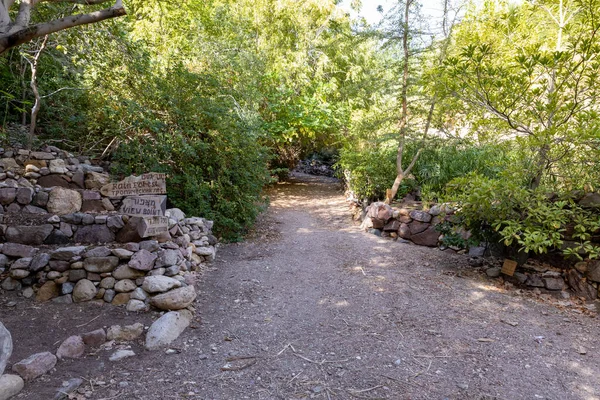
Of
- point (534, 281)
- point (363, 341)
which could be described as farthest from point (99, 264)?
point (534, 281)

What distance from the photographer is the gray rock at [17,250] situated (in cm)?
326

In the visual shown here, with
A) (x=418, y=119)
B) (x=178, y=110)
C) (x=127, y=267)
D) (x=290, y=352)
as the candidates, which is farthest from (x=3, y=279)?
(x=418, y=119)

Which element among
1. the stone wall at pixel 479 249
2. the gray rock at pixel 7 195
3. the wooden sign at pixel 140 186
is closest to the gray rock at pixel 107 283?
the wooden sign at pixel 140 186

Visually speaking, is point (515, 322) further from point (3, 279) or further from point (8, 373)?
point (3, 279)

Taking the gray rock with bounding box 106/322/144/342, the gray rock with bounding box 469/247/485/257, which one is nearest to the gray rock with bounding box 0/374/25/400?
the gray rock with bounding box 106/322/144/342

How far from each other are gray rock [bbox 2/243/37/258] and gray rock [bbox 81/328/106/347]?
122 cm

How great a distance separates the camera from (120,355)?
253 cm

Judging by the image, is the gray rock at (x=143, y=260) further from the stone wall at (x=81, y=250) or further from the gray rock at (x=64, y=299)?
the gray rock at (x=64, y=299)

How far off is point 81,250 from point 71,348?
1074 millimetres

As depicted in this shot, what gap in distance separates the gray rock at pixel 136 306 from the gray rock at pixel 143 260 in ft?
1.07

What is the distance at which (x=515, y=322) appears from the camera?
324 centimetres

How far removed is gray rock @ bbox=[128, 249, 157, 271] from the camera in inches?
130

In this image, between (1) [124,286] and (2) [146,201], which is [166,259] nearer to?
(1) [124,286]

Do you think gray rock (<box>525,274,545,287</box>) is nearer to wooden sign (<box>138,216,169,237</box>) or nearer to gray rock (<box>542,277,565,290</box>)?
gray rock (<box>542,277,565,290</box>)
